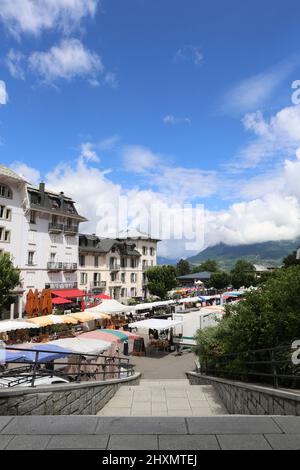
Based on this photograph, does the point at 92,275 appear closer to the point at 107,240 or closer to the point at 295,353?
the point at 107,240

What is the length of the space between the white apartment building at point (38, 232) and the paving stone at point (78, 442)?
32277 mm

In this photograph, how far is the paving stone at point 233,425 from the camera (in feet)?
14.5

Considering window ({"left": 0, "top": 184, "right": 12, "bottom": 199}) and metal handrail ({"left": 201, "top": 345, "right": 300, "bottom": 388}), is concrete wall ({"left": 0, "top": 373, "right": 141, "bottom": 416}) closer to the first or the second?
metal handrail ({"left": 201, "top": 345, "right": 300, "bottom": 388})

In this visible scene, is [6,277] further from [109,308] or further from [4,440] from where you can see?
[4,440]

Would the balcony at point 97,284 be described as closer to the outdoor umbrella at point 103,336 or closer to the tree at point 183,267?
the outdoor umbrella at point 103,336

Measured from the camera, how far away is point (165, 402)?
9258mm

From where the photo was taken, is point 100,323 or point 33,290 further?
point 33,290

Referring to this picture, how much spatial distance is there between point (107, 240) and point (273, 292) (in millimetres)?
47229

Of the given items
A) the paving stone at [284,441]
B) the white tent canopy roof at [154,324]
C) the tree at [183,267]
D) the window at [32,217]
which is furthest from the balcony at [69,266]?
the tree at [183,267]

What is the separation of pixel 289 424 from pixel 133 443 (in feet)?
6.87

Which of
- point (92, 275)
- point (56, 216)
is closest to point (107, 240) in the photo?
point (92, 275)

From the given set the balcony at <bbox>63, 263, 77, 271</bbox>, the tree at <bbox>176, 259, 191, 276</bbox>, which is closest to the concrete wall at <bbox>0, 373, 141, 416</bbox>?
the balcony at <bbox>63, 263, 77, 271</bbox>
